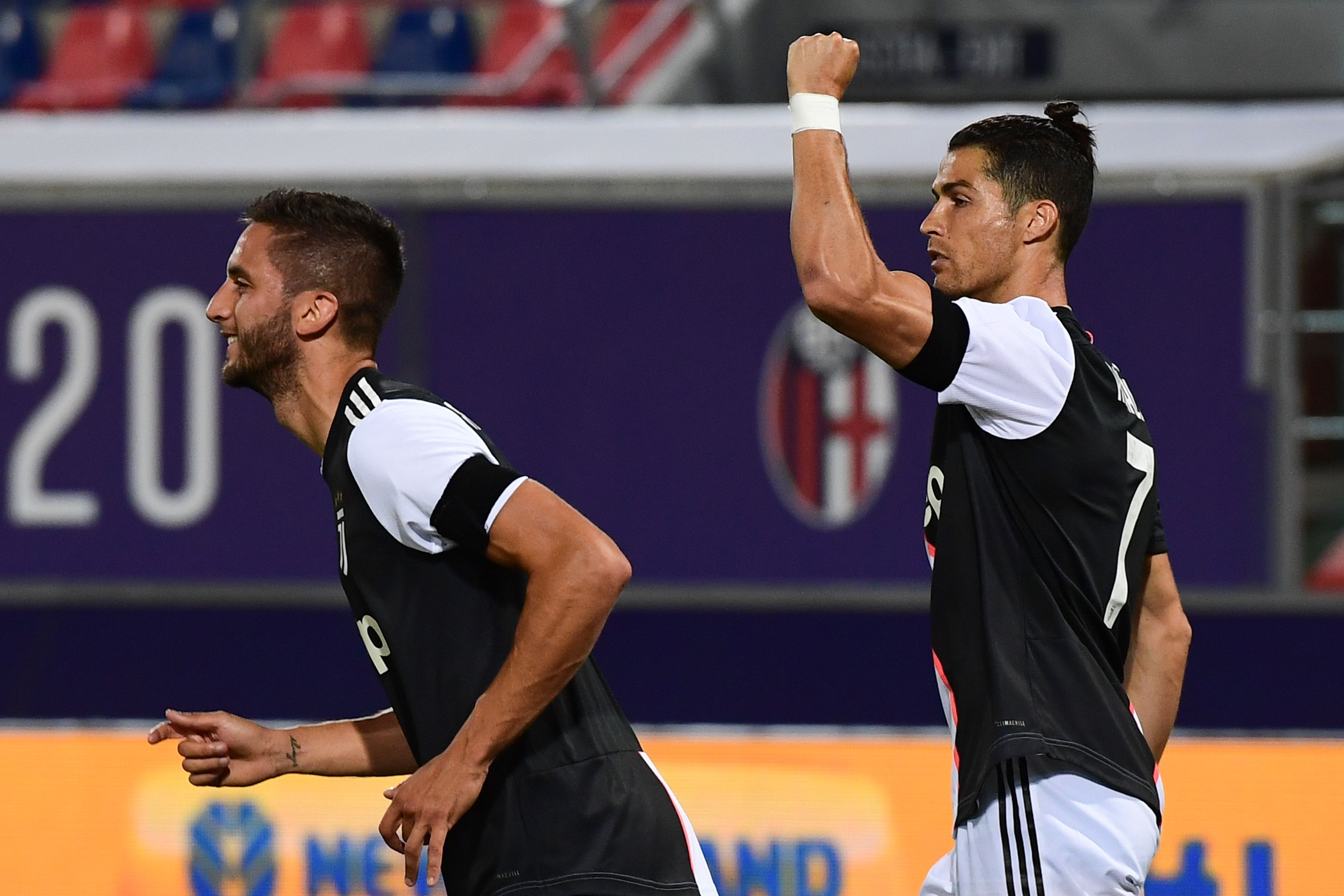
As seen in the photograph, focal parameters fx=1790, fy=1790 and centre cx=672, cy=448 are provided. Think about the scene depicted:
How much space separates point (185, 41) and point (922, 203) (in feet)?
17.2

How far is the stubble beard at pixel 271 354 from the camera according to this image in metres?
2.70

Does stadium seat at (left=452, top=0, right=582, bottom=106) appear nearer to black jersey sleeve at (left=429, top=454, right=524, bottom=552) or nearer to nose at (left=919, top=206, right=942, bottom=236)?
nose at (left=919, top=206, right=942, bottom=236)

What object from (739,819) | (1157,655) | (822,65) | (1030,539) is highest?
(822,65)

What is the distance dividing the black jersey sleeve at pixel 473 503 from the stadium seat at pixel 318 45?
29.0ft

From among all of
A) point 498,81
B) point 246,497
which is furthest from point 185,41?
point 246,497

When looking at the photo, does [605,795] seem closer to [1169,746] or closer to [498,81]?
[1169,746]

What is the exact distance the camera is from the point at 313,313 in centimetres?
272

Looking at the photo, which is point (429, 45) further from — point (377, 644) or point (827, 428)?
point (377, 644)

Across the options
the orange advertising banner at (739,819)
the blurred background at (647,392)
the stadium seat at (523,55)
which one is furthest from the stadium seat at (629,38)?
the orange advertising banner at (739,819)

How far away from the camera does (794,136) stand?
279 centimetres

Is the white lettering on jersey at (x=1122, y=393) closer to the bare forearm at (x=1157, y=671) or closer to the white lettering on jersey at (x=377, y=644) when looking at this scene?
the bare forearm at (x=1157, y=671)

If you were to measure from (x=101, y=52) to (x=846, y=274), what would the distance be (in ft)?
32.0

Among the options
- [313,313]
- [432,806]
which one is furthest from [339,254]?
[432,806]

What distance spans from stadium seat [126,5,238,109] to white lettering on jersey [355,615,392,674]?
8567 millimetres
